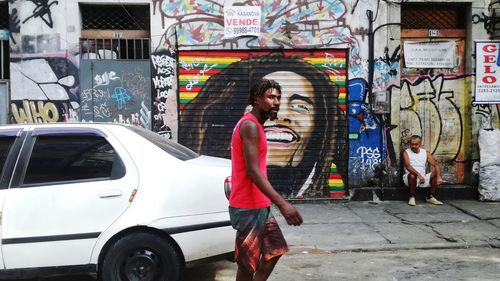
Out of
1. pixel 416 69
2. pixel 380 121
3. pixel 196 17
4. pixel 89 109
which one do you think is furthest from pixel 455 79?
pixel 89 109

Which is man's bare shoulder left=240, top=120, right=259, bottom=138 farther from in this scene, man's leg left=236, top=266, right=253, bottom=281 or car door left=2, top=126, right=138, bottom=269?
car door left=2, top=126, right=138, bottom=269

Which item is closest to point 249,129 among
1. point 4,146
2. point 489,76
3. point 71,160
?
point 71,160

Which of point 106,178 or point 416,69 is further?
point 416,69

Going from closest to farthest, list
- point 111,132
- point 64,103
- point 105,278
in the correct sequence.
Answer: point 105,278
point 111,132
point 64,103

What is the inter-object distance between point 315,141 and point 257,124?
589 centimetres

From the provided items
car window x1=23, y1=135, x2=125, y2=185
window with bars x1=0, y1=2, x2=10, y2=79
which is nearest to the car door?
car window x1=23, y1=135, x2=125, y2=185

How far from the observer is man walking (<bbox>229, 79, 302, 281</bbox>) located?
3.59 m

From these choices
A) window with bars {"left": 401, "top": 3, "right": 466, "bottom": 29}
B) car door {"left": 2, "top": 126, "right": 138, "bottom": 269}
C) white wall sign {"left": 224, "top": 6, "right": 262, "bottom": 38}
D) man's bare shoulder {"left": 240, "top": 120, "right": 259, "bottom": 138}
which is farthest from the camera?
window with bars {"left": 401, "top": 3, "right": 466, "bottom": 29}

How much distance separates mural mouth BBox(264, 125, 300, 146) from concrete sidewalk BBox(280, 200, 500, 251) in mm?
1181

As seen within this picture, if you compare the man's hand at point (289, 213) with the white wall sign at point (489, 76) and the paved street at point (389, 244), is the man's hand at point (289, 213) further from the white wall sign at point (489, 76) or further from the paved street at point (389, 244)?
the white wall sign at point (489, 76)

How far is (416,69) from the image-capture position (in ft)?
31.5

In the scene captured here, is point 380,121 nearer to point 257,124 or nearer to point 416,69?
point 416,69

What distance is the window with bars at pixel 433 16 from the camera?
9.72 meters

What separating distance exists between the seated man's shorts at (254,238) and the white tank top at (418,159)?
5980mm
